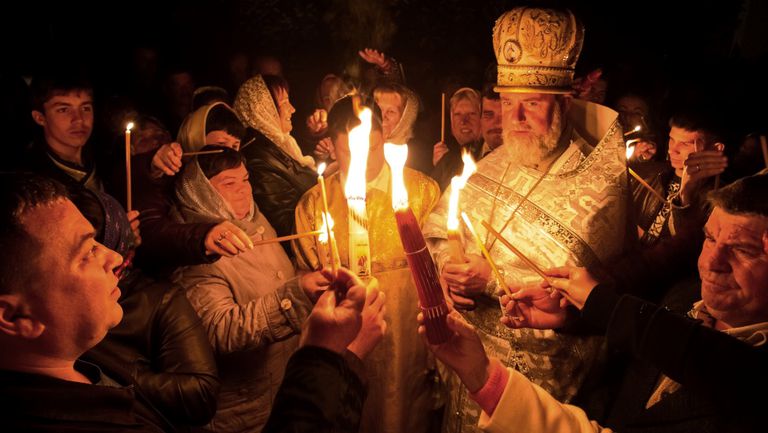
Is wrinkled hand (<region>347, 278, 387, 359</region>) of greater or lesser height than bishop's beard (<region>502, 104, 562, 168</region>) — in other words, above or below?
below

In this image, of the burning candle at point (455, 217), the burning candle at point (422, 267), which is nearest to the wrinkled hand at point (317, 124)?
the burning candle at point (455, 217)

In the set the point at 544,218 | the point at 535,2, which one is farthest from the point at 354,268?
the point at 535,2

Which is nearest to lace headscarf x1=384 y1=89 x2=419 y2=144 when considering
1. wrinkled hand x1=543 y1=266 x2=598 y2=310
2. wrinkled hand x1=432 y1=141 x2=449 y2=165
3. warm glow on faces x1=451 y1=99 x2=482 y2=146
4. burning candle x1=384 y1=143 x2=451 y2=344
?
wrinkled hand x1=432 y1=141 x2=449 y2=165

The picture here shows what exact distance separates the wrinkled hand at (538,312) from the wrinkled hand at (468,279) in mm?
212

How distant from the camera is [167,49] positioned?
972cm

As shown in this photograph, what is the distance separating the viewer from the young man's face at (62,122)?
4242mm

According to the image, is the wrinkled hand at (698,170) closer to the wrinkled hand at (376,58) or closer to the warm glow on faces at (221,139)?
the warm glow on faces at (221,139)

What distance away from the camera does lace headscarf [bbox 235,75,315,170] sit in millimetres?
5523

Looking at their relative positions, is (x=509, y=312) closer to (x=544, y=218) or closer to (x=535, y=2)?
(x=544, y=218)

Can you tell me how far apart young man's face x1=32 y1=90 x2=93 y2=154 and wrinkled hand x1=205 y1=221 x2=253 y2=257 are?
6.36ft

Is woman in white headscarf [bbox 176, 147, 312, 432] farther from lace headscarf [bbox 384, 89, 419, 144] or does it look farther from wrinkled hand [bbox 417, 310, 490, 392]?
lace headscarf [bbox 384, 89, 419, 144]

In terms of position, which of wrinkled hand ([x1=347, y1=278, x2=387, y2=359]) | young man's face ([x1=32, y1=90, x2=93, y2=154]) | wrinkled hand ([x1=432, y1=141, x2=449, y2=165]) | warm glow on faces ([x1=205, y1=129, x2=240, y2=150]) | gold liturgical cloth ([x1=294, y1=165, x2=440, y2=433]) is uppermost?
young man's face ([x1=32, y1=90, x2=93, y2=154])

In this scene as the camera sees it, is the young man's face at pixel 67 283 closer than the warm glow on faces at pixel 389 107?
Yes

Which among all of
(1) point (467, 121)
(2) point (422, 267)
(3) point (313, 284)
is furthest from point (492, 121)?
(2) point (422, 267)
